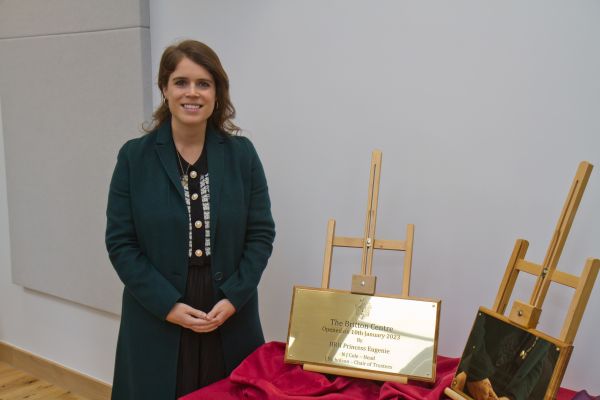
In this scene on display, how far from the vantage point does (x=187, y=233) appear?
1.84 m

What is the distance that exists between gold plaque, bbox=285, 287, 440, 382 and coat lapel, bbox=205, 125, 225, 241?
355mm

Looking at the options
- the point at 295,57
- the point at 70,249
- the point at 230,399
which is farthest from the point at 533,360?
the point at 70,249

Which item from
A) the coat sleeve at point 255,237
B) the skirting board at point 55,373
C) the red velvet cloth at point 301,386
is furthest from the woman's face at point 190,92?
the skirting board at point 55,373

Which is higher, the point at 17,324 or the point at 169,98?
the point at 169,98

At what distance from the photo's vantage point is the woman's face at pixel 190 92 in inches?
70.5

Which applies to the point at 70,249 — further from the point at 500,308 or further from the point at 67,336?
the point at 500,308

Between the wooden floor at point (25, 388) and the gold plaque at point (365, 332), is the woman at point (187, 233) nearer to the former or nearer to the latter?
the gold plaque at point (365, 332)

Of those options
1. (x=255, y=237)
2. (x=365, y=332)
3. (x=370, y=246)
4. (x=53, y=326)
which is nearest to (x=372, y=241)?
(x=370, y=246)

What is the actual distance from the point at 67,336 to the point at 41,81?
1391mm

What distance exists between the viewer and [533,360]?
142cm

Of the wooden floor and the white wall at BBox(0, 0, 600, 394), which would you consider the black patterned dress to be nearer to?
the white wall at BBox(0, 0, 600, 394)

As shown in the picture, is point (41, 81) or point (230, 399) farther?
point (41, 81)

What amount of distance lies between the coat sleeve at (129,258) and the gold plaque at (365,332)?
39 centimetres

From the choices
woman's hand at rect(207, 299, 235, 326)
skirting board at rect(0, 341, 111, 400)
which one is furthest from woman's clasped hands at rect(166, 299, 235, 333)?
skirting board at rect(0, 341, 111, 400)
